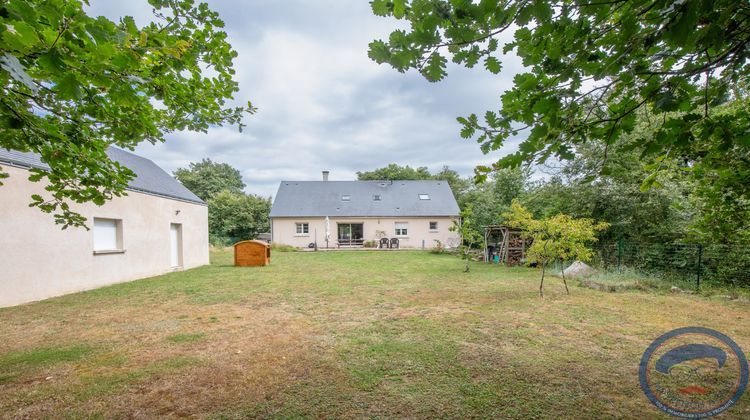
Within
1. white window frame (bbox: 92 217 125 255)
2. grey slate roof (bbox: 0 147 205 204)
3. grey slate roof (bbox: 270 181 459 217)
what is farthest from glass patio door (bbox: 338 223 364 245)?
white window frame (bbox: 92 217 125 255)

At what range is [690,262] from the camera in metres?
8.62

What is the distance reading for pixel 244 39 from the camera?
6.05 metres

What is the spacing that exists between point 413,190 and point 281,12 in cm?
2124

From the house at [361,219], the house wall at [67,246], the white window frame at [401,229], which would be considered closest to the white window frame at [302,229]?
the house at [361,219]

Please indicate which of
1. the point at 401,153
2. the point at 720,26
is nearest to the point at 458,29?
the point at 720,26

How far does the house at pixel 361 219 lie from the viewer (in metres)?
23.5

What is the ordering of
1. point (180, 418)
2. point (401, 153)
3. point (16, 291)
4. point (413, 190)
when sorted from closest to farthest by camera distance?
1. point (180, 418)
2. point (16, 291)
3. point (413, 190)
4. point (401, 153)

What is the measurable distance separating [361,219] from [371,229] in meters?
1.08

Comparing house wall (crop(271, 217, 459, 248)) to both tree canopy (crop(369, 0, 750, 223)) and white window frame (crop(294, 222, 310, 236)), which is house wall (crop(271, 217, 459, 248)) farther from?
tree canopy (crop(369, 0, 750, 223))

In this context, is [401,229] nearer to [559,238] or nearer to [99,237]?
[559,238]

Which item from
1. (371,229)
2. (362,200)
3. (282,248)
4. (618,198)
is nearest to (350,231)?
(371,229)

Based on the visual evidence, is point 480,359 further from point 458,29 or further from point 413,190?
point 413,190

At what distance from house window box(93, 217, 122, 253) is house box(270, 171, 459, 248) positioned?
44.4ft

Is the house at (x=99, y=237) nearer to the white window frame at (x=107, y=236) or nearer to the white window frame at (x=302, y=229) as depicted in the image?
the white window frame at (x=107, y=236)
